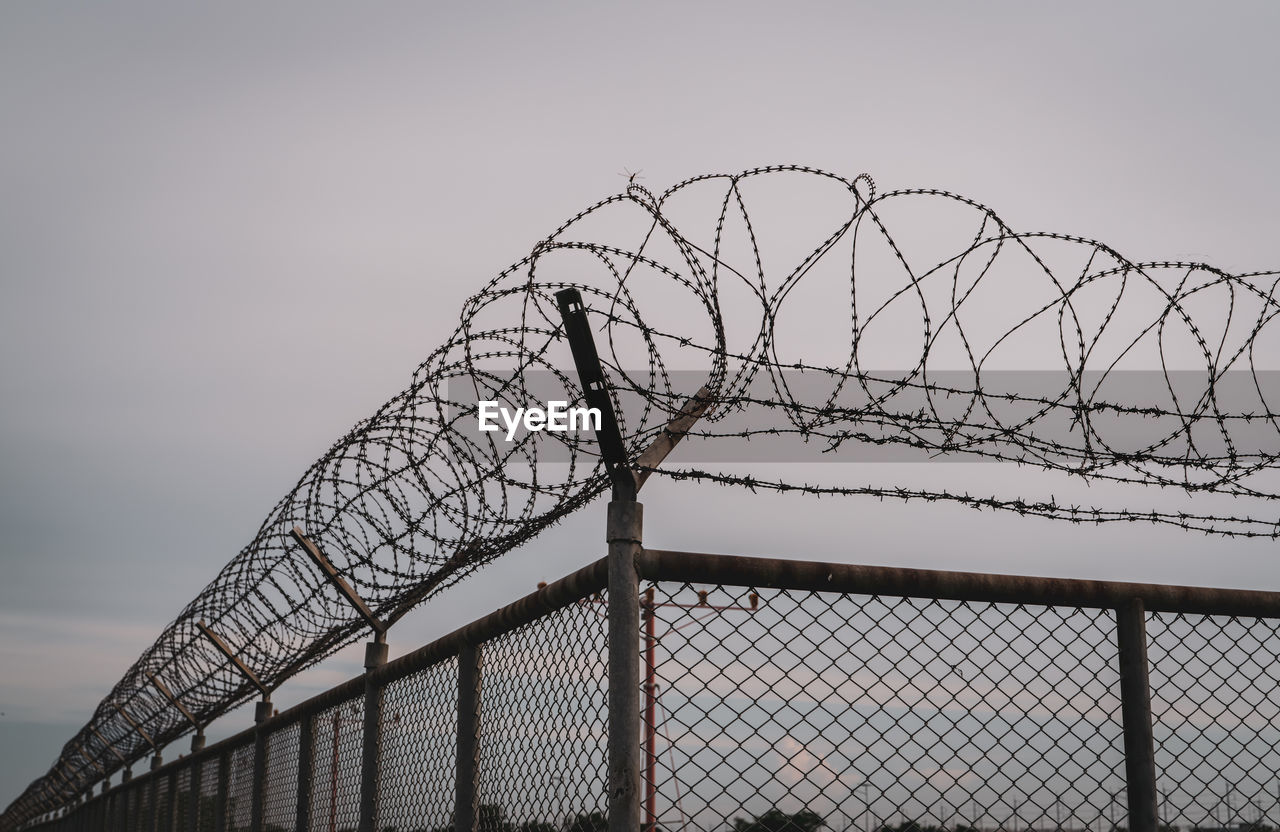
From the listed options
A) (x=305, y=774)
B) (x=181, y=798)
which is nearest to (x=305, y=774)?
(x=305, y=774)

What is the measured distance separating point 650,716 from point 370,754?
2398mm

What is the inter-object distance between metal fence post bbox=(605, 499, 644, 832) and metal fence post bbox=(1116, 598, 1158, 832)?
1496 millimetres

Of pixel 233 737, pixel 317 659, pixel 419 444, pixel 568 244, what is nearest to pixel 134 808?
pixel 233 737

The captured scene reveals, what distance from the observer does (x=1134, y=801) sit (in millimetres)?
3367

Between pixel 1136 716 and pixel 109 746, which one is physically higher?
pixel 1136 716

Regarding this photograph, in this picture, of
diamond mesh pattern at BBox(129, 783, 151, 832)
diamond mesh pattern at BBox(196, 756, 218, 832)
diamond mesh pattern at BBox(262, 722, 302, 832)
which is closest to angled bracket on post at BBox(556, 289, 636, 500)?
diamond mesh pattern at BBox(262, 722, 302, 832)

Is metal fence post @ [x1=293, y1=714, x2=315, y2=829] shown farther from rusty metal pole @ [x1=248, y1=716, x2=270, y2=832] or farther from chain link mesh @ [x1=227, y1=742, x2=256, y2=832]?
chain link mesh @ [x1=227, y1=742, x2=256, y2=832]

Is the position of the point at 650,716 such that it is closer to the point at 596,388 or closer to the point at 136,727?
the point at 596,388

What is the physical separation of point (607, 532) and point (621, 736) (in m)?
0.49

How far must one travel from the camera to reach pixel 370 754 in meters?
4.95

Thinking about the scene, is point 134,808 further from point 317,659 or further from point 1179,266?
point 1179,266

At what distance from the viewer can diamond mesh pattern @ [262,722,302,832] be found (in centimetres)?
692

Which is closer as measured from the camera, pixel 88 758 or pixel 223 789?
pixel 223 789

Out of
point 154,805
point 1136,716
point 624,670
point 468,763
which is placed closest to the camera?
point 624,670
